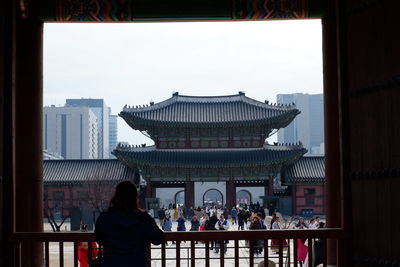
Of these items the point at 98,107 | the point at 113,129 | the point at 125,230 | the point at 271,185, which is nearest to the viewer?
the point at 125,230

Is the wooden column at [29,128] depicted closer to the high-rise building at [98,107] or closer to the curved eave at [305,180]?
the curved eave at [305,180]

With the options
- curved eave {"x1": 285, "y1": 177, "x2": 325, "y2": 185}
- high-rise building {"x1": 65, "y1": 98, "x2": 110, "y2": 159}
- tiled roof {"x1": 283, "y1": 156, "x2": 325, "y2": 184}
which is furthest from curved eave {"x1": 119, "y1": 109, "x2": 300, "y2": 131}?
high-rise building {"x1": 65, "y1": 98, "x2": 110, "y2": 159}

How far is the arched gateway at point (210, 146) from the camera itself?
31703 millimetres

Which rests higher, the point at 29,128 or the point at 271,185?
the point at 29,128

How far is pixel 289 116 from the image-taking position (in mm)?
32656

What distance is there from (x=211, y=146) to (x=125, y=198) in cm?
2953

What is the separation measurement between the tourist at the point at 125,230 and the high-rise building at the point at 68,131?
96110mm

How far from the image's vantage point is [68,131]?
99312mm

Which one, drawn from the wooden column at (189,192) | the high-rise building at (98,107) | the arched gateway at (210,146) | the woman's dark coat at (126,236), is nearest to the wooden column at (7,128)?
the woman's dark coat at (126,236)

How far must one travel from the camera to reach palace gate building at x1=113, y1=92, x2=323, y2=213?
1248 inches

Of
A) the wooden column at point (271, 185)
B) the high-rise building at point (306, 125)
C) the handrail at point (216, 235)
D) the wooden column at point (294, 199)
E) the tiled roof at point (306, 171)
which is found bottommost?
the wooden column at point (294, 199)

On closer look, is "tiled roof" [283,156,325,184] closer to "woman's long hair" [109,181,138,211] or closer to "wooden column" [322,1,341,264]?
"wooden column" [322,1,341,264]

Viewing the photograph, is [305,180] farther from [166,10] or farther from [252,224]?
[166,10]

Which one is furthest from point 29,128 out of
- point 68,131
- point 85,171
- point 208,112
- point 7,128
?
point 68,131
